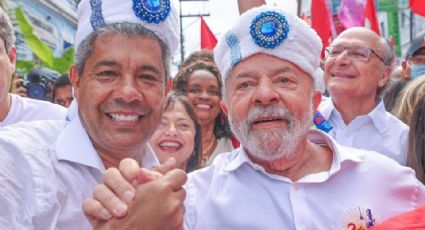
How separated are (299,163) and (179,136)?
1.49 metres

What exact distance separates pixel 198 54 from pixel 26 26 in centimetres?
464

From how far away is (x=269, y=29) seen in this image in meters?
2.52

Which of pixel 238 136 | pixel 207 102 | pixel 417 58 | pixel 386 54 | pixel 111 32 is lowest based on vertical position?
pixel 207 102

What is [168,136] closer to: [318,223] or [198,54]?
[198,54]

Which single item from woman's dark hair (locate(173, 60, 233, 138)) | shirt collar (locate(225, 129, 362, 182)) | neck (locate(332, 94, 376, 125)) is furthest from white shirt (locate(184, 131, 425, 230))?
→ woman's dark hair (locate(173, 60, 233, 138))

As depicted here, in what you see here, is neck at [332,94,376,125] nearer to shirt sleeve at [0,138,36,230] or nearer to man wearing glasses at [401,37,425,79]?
man wearing glasses at [401,37,425,79]

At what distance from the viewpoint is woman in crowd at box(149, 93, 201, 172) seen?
3.92 metres

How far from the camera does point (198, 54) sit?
513 centimetres

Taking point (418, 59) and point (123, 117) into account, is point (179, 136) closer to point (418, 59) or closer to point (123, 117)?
point (123, 117)

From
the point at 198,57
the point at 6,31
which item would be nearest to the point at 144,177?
the point at 6,31

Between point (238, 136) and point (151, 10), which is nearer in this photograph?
point (151, 10)

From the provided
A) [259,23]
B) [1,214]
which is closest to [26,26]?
[259,23]

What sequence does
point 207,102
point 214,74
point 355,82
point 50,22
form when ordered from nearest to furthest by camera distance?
point 355,82, point 207,102, point 214,74, point 50,22

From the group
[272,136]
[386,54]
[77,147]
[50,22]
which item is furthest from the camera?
[50,22]
